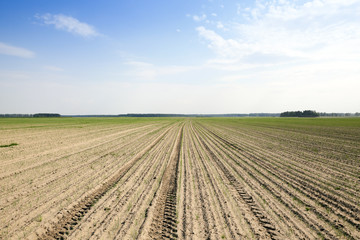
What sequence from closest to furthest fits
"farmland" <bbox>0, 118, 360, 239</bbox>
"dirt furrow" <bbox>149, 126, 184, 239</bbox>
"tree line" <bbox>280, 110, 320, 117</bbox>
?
1. "dirt furrow" <bbox>149, 126, 184, 239</bbox>
2. "farmland" <bbox>0, 118, 360, 239</bbox>
3. "tree line" <bbox>280, 110, 320, 117</bbox>

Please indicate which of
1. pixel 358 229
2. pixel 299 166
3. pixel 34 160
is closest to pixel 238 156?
pixel 299 166

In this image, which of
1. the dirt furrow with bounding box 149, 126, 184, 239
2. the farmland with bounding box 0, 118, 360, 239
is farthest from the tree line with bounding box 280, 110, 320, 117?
the dirt furrow with bounding box 149, 126, 184, 239

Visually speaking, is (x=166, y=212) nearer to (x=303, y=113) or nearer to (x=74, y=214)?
(x=74, y=214)

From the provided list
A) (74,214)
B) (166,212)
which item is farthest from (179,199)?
(74,214)

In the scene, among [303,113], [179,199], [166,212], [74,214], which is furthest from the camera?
[303,113]

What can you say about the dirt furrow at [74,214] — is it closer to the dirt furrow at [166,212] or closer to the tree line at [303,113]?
the dirt furrow at [166,212]

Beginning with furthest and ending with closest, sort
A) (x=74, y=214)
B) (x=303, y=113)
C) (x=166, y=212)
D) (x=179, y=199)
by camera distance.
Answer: (x=303, y=113), (x=179, y=199), (x=166, y=212), (x=74, y=214)

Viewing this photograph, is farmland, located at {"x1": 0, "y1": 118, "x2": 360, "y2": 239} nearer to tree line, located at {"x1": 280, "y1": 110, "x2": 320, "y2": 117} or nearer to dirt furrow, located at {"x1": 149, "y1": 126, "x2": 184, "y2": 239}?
dirt furrow, located at {"x1": 149, "y1": 126, "x2": 184, "y2": 239}

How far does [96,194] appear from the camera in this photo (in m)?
6.73

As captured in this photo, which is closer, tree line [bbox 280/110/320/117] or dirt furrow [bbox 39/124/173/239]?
dirt furrow [bbox 39/124/173/239]

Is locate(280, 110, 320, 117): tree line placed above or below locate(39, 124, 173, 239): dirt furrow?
above

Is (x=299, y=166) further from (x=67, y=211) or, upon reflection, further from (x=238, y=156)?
(x=67, y=211)

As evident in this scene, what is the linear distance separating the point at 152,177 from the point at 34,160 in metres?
8.06

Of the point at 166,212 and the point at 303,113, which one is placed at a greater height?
the point at 303,113
